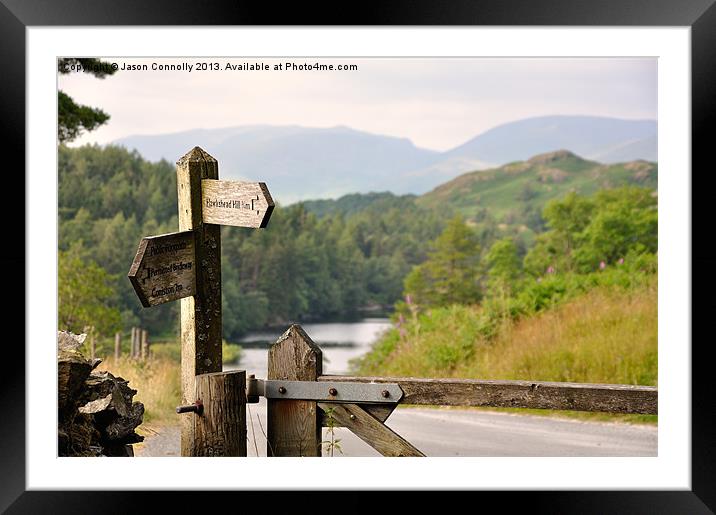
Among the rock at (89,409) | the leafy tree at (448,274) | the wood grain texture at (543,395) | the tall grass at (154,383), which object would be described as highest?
the leafy tree at (448,274)

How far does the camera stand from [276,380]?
13.9 feet

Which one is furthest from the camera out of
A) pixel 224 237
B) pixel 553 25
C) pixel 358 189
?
pixel 358 189

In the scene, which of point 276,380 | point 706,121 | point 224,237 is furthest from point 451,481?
point 224,237

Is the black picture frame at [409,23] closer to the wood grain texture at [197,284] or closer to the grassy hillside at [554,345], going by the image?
the wood grain texture at [197,284]

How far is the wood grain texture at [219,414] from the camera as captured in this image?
163 inches

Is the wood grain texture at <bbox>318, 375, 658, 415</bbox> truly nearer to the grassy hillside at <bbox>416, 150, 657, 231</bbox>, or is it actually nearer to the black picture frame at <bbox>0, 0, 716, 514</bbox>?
the black picture frame at <bbox>0, 0, 716, 514</bbox>

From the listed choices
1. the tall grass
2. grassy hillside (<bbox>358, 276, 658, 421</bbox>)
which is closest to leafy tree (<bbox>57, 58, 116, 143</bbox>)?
the tall grass

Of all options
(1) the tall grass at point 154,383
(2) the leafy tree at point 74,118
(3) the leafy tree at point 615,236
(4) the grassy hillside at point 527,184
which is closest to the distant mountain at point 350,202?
(4) the grassy hillside at point 527,184

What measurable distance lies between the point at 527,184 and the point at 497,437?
78.4 feet

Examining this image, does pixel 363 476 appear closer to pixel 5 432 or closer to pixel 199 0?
pixel 5 432

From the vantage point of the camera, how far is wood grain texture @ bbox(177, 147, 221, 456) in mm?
4238

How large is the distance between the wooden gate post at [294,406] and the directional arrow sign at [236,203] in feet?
1.93

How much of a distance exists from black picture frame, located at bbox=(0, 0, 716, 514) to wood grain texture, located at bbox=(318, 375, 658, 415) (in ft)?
1.08

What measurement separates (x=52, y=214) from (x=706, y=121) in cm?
323
